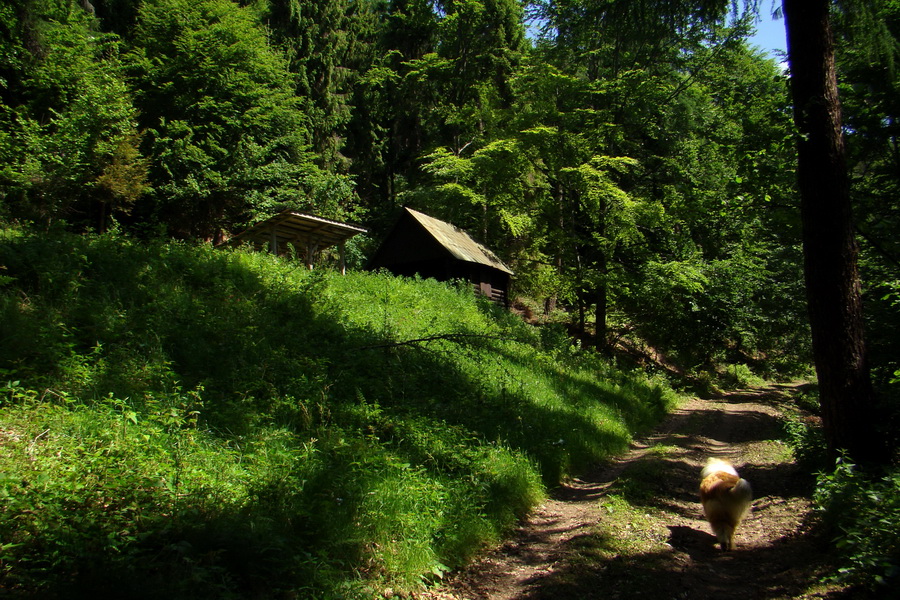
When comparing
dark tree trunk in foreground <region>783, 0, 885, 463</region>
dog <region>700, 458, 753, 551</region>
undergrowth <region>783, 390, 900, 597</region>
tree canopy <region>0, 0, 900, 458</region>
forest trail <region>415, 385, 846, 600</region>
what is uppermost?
→ tree canopy <region>0, 0, 900, 458</region>

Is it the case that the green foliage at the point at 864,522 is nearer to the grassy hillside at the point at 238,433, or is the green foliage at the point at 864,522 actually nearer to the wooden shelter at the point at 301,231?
the grassy hillside at the point at 238,433

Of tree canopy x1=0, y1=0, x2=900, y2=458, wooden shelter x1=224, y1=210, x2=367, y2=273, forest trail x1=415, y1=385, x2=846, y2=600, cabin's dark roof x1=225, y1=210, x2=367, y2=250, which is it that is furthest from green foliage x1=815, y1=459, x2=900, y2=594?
cabin's dark roof x1=225, y1=210, x2=367, y2=250

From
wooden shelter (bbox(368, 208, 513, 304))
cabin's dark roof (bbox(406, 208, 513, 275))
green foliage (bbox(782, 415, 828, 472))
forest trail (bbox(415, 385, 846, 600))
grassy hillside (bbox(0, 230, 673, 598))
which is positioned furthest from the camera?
wooden shelter (bbox(368, 208, 513, 304))

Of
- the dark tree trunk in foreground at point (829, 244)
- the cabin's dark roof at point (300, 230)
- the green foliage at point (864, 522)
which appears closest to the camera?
the green foliage at point (864, 522)

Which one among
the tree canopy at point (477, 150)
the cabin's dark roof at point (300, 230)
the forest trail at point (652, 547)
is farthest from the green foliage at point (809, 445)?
the cabin's dark roof at point (300, 230)

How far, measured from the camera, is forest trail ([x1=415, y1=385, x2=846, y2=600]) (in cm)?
439

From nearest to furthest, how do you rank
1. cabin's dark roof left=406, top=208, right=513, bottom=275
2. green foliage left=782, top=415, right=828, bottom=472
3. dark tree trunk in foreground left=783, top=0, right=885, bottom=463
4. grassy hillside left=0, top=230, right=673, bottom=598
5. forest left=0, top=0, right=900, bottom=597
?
grassy hillside left=0, top=230, right=673, bottom=598 < forest left=0, top=0, right=900, bottom=597 < dark tree trunk in foreground left=783, top=0, right=885, bottom=463 < green foliage left=782, top=415, right=828, bottom=472 < cabin's dark roof left=406, top=208, right=513, bottom=275

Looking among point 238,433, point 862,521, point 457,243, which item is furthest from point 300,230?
point 862,521

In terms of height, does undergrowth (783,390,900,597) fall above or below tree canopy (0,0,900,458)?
below

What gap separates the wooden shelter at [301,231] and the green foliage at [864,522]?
543 inches

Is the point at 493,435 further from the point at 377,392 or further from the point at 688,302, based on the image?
the point at 688,302

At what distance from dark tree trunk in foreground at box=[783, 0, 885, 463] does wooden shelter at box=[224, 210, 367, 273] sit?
13.0 metres

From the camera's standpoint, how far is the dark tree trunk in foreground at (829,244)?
553cm

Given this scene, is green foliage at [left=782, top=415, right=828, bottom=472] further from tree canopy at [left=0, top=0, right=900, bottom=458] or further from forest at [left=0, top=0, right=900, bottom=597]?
tree canopy at [left=0, top=0, right=900, bottom=458]
